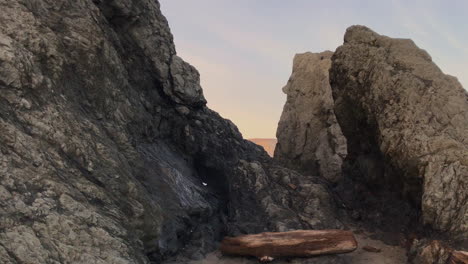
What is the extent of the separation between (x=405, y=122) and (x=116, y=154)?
970 centimetres

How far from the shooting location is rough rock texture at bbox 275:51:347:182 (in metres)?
24.2

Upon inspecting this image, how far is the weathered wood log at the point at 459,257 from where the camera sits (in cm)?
1172

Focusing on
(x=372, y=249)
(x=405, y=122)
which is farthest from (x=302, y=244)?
(x=405, y=122)

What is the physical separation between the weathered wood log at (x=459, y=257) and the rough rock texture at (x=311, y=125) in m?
10.6

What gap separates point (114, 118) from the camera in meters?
15.0

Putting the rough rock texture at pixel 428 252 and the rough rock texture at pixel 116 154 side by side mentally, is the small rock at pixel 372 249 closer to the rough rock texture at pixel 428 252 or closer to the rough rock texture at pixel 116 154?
the rough rock texture at pixel 428 252

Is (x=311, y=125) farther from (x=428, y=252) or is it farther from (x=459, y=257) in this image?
(x=459, y=257)

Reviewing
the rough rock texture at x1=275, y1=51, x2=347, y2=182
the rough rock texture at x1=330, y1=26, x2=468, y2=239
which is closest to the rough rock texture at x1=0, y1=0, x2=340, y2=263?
the rough rock texture at x1=330, y1=26, x2=468, y2=239

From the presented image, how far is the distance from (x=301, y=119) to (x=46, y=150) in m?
17.9

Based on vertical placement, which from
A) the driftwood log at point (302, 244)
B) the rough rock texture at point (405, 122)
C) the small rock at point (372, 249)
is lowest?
the small rock at point (372, 249)

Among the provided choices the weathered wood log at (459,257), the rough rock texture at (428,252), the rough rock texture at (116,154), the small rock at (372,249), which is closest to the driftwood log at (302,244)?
the rough rock texture at (116,154)

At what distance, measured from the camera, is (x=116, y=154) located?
1341cm

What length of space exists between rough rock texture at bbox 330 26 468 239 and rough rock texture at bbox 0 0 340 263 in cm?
327

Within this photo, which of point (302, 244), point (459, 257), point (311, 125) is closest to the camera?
point (459, 257)
